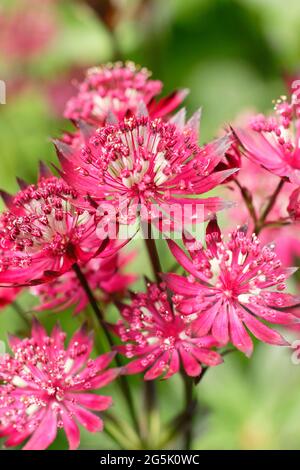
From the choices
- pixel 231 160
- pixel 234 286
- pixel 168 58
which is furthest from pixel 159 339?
pixel 168 58

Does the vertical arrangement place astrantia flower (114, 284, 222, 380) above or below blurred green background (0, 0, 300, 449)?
below

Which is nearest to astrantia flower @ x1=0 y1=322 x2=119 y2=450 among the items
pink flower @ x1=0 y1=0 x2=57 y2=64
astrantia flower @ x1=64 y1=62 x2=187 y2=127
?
astrantia flower @ x1=64 y1=62 x2=187 y2=127

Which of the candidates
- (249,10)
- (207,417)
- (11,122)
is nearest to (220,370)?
(207,417)

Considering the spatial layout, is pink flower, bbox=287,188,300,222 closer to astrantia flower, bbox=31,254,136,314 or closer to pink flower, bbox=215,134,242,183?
pink flower, bbox=215,134,242,183

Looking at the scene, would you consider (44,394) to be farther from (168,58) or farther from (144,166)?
(168,58)

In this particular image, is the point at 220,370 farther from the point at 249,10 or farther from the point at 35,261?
the point at 249,10

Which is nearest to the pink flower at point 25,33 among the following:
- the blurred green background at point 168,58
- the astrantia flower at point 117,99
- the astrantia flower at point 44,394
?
the blurred green background at point 168,58
